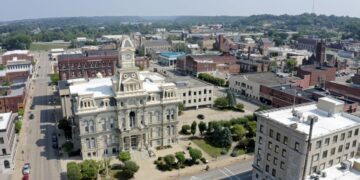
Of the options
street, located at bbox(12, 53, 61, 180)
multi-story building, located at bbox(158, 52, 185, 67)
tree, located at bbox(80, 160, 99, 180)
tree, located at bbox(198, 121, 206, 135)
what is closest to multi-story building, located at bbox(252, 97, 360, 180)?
tree, located at bbox(198, 121, 206, 135)

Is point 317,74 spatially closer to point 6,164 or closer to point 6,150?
point 6,150

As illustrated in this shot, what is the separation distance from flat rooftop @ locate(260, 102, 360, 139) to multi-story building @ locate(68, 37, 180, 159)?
96.1ft

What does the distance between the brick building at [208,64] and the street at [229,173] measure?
91821 mm

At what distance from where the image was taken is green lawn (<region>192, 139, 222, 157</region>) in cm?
7650

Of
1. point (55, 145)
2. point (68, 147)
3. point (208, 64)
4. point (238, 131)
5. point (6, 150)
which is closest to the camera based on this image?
point (6, 150)

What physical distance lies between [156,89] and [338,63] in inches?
5332

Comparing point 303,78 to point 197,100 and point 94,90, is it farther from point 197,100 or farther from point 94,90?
point 94,90

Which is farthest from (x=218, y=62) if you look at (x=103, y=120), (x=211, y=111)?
(x=103, y=120)

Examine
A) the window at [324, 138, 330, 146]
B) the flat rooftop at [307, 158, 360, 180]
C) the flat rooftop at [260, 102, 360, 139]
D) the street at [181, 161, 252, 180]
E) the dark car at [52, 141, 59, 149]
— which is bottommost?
the street at [181, 161, 252, 180]

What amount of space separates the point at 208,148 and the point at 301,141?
33.1 meters

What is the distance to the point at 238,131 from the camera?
81750 millimetres

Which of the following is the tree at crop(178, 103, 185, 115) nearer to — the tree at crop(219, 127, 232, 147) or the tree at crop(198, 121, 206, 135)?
the tree at crop(198, 121, 206, 135)

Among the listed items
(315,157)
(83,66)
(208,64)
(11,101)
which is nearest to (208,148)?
(315,157)

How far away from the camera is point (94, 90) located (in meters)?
77.9
